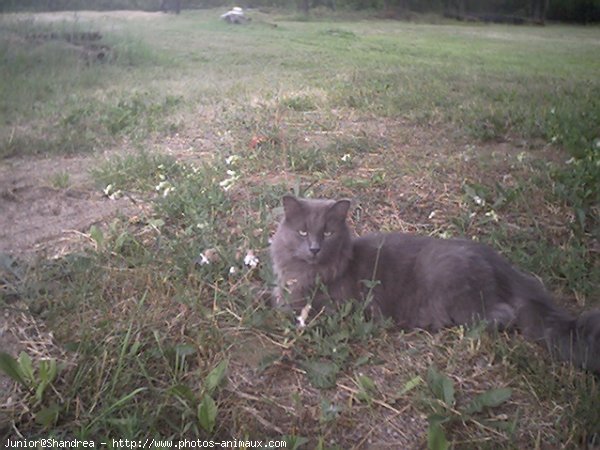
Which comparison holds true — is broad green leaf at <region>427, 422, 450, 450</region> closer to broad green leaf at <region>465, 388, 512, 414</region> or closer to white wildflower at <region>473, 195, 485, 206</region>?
broad green leaf at <region>465, 388, 512, 414</region>

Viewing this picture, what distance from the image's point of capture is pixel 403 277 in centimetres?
223

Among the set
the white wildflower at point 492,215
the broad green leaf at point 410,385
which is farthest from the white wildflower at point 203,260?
the white wildflower at point 492,215

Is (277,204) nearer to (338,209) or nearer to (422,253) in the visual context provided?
(338,209)

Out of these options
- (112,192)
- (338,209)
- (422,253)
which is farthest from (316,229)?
(112,192)

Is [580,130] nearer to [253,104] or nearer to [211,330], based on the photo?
[253,104]

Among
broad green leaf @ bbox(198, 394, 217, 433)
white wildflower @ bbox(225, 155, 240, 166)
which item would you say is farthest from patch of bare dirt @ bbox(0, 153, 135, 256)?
broad green leaf @ bbox(198, 394, 217, 433)

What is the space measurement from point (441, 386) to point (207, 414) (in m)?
0.68

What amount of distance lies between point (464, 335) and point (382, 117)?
1797 mm

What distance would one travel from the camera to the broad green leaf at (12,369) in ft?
5.17

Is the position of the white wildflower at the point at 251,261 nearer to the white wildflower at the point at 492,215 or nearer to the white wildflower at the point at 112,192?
the white wildflower at the point at 112,192

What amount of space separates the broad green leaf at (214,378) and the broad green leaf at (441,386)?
2.02ft

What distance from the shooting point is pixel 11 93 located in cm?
200

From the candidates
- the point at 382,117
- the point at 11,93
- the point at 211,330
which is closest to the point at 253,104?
the point at 382,117

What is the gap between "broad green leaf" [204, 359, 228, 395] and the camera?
1684 millimetres
